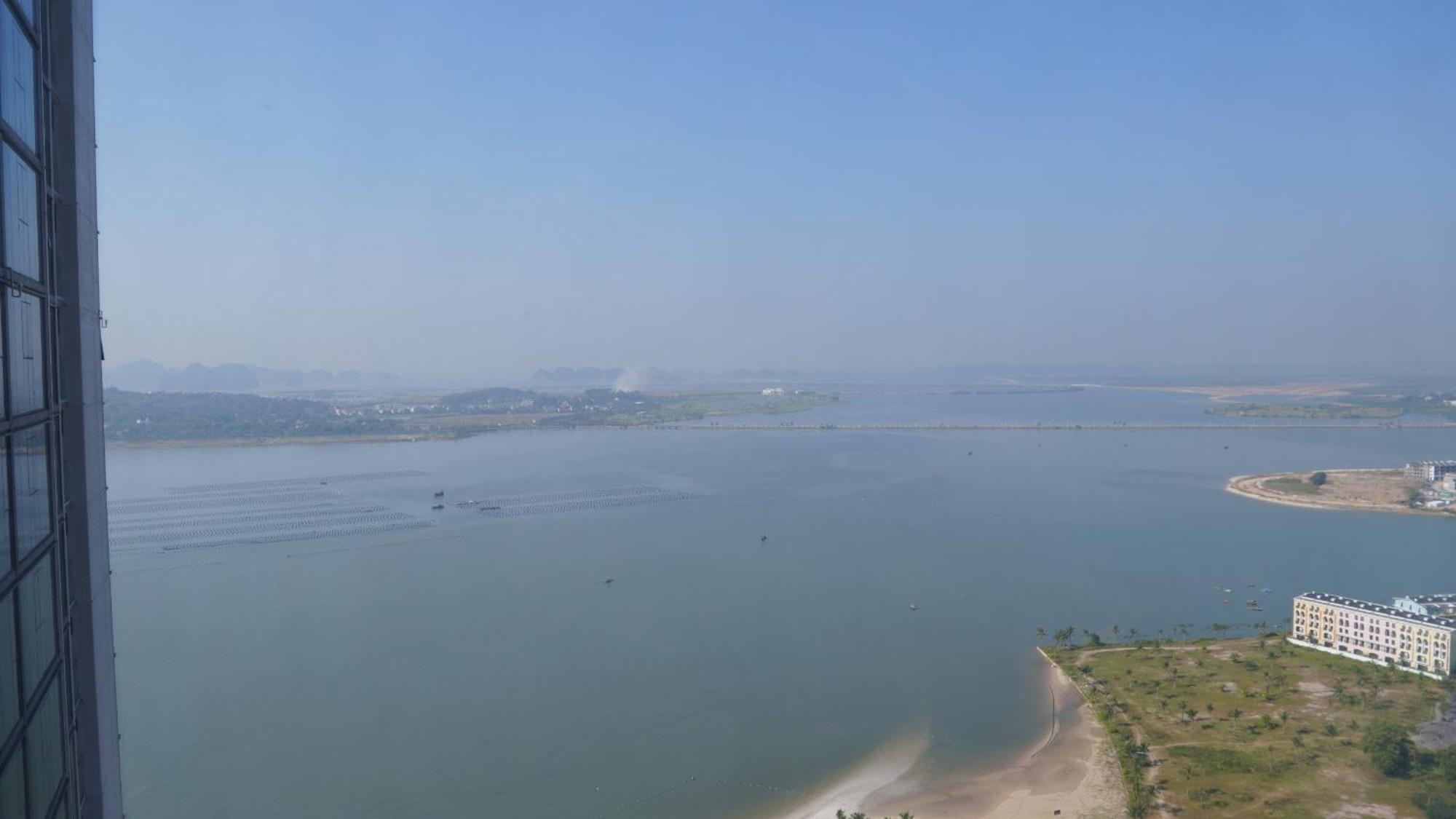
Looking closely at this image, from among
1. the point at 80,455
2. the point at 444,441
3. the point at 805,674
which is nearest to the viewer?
the point at 80,455

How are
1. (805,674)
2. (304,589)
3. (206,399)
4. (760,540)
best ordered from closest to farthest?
(805,674), (304,589), (760,540), (206,399)

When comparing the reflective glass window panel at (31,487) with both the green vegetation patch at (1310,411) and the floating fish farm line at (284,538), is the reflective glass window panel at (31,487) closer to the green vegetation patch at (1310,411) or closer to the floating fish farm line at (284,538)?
the floating fish farm line at (284,538)

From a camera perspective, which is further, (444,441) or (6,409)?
(444,441)

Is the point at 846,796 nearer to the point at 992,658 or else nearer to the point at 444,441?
the point at 992,658

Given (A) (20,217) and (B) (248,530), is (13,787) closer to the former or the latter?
(A) (20,217)

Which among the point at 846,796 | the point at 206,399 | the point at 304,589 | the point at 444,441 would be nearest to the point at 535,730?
the point at 846,796

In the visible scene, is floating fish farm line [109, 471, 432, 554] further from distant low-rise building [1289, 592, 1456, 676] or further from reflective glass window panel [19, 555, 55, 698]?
reflective glass window panel [19, 555, 55, 698]
